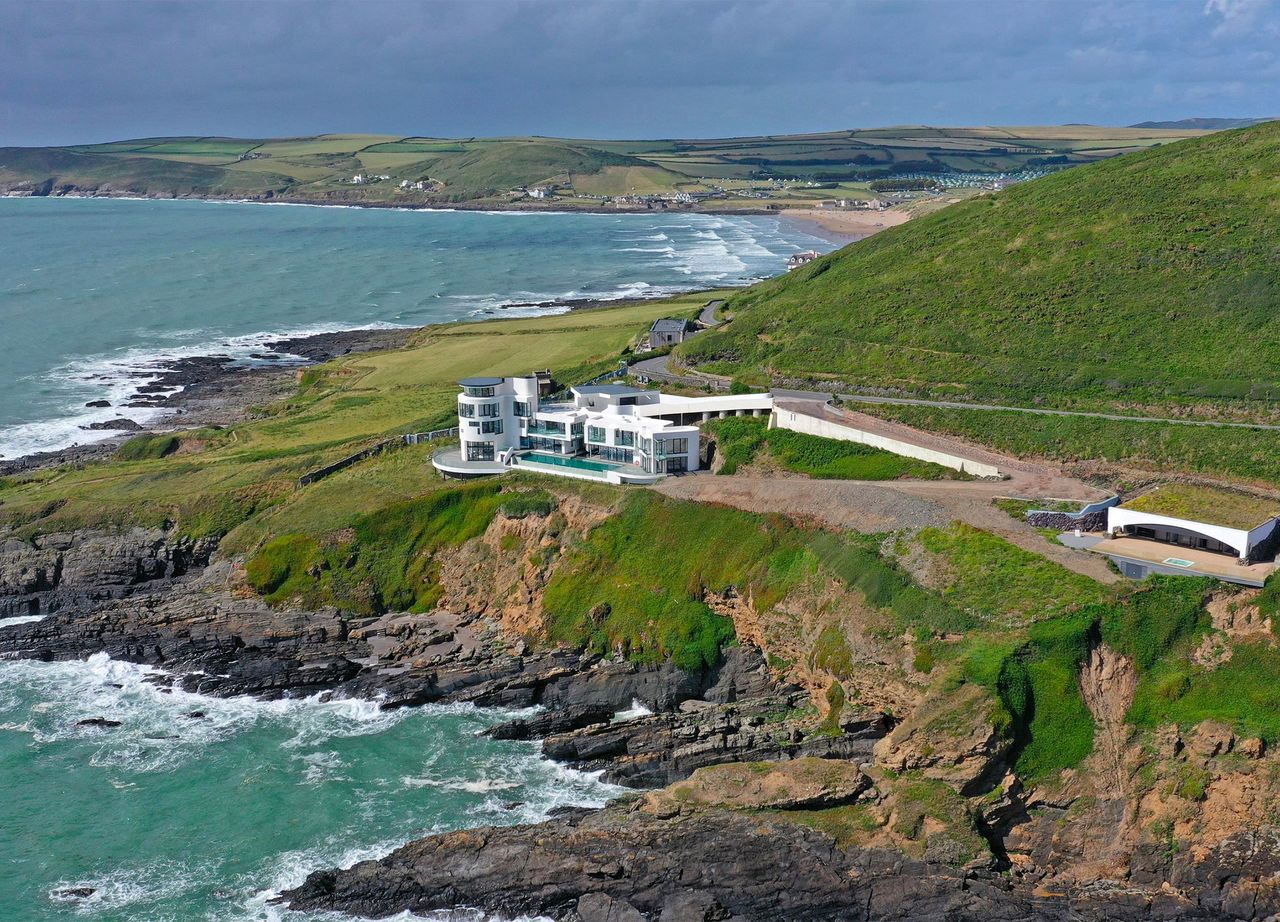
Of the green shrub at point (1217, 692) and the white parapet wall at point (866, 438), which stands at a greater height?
the white parapet wall at point (866, 438)

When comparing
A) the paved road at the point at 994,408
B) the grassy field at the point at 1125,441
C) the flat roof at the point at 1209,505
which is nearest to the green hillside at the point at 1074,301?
the paved road at the point at 994,408

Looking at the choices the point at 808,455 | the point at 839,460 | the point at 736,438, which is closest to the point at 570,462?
the point at 736,438

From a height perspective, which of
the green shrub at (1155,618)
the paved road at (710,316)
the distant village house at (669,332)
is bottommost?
the green shrub at (1155,618)

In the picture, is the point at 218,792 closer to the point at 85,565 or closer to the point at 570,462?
the point at 85,565

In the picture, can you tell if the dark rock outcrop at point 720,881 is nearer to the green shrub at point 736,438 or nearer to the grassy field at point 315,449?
the green shrub at point 736,438

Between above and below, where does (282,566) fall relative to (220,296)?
below

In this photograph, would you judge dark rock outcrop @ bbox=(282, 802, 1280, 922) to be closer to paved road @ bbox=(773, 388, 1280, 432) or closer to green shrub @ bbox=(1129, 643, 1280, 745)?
green shrub @ bbox=(1129, 643, 1280, 745)
